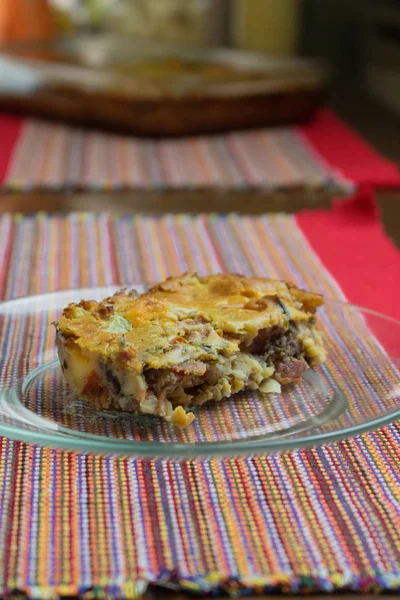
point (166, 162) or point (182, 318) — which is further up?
point (182, 318)

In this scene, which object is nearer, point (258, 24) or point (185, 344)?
point (185, 344)

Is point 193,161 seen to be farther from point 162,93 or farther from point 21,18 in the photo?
point 21,18

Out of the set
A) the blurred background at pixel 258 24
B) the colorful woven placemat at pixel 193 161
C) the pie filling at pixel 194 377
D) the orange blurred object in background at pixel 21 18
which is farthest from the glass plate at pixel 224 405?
the orange blurred object in background at pixel 21 18

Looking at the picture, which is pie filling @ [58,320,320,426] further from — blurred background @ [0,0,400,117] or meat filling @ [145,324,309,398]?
blurred background @ [0,0,400,117]

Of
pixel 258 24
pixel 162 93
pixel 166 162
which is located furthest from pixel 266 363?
pixel 258 24

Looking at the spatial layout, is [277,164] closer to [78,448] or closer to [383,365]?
[383,365]

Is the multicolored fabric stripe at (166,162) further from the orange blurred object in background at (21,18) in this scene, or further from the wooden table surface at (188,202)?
the orange blurred object in background at (21,18)
